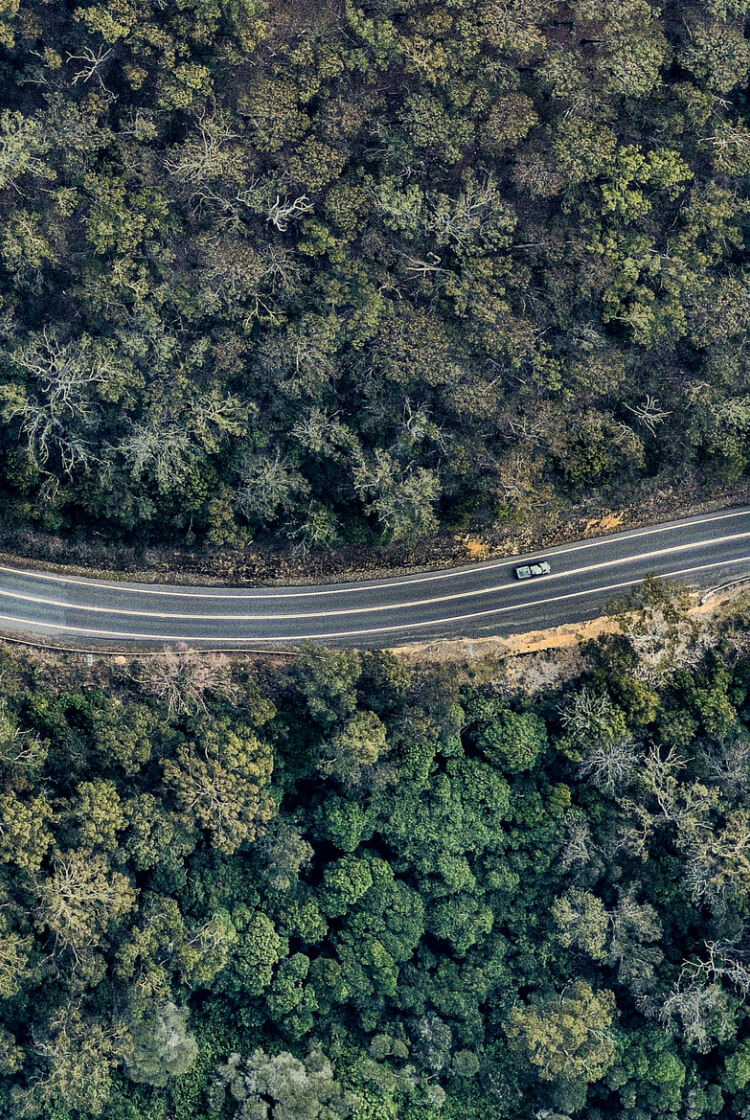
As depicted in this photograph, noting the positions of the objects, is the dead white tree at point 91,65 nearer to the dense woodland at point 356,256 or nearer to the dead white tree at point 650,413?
the dense woodland at point 356,256

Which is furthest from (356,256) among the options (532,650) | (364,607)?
(532,650)

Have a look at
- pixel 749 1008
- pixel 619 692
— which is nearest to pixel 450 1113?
pixel 749 1008

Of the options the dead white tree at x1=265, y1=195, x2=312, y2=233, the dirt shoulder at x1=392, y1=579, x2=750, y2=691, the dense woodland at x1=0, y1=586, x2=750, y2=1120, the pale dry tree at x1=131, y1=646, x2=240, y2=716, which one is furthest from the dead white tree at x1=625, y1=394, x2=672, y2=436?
the pale dry tree at x1=131, y1=646, x2=240, y2=716

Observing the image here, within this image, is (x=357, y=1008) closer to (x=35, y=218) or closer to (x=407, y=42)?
(x=35, y=218)

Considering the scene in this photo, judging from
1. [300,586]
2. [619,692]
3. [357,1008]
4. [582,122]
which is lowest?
[357,1008]

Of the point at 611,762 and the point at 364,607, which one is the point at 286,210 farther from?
the point at 611,762
